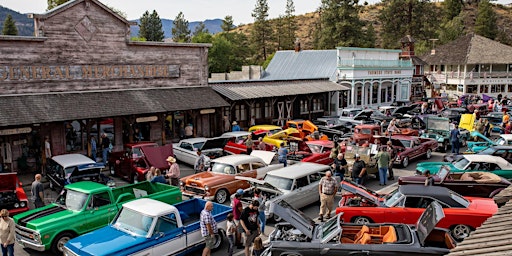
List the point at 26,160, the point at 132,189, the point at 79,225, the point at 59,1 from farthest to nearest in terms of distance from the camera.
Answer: the point at 59,1 < the point at 26,160 < the point at 132,189 < the point at 79,225

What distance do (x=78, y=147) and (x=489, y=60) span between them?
5176 centimetres

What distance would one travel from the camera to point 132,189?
46.8 ft

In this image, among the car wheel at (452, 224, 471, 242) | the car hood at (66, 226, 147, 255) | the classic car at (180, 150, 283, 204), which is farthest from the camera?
the classic car at (180, 150, 283, 204)

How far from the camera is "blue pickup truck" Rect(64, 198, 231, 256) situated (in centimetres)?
987

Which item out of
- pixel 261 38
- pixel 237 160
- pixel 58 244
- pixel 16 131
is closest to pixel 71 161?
pixel 16 131

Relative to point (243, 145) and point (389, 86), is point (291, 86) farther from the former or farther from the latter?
point (389, 86)

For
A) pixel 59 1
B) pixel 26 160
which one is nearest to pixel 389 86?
pixel 26 160

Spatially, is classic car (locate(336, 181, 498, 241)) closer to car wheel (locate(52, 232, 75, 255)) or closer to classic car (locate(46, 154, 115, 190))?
car wheel (locate(52, 232, 75, 255))

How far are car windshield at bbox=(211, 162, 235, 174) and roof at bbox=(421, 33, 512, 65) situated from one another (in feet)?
158

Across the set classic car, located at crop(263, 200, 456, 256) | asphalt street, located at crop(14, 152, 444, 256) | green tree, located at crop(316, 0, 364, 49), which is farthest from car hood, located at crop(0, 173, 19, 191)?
green tree, located at crop(316, 0, 364, 49)

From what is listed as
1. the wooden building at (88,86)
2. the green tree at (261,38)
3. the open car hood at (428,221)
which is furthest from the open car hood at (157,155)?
the green tree at (261,38)

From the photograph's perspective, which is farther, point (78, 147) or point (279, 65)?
point (279, 65)

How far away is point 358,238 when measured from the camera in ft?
34.0

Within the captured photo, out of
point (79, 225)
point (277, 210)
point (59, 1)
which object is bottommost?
point (79, 225)
